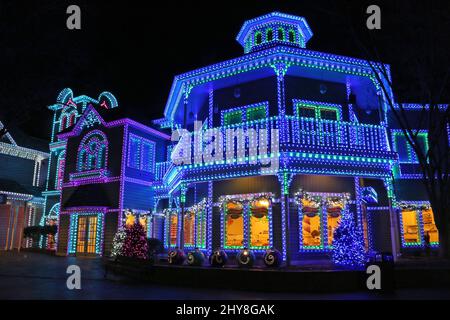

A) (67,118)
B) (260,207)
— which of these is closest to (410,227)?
(260,207)

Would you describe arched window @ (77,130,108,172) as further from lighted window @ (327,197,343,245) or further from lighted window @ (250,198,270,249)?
lighted window @ (327,197,343,245)

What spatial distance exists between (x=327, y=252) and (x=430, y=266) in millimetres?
4682

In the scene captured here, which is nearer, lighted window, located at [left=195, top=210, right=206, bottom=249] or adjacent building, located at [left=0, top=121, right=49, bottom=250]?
lighted window, located at [left=195, top=210, right=206, bottom=249]

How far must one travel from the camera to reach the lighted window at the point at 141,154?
73.4 ft

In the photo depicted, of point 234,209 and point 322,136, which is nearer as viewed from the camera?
point 322,136

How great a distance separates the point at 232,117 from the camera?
17.7m

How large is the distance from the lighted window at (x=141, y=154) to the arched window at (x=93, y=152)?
165 centimetres

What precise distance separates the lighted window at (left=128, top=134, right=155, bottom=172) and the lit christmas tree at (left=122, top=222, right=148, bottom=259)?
8.86 metres

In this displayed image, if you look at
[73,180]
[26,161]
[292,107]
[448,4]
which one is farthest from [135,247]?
[26,161]

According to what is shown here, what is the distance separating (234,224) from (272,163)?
4079 millimetres

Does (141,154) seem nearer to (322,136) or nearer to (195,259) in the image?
(195,259)

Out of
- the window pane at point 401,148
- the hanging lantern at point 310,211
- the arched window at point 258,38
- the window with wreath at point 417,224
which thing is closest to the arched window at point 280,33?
the arched window at point 258,38

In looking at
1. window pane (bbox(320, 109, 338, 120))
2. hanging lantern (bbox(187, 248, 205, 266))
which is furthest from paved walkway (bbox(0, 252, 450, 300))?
window pane (bbox(320, 109, 338, 120))

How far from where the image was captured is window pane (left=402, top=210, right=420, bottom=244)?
19047 mm
